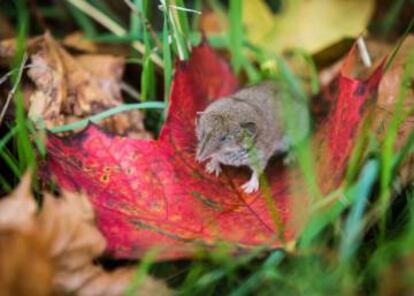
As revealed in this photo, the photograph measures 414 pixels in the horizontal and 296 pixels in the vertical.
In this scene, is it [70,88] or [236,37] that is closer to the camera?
A: [70,88]

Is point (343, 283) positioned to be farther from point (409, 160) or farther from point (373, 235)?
point (409, 160)

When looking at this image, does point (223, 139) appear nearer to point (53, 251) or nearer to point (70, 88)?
point (70, 88)

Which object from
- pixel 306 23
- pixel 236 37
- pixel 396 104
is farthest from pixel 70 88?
pixel 396 104

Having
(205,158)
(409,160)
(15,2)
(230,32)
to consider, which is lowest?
(409,160)

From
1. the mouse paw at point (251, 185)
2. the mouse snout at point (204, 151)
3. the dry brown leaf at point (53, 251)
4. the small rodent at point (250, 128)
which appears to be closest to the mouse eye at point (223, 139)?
the small rodent at point (250, 128)

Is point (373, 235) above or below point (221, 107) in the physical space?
below

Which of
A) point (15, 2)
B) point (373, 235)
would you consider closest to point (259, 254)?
point (373, 235)

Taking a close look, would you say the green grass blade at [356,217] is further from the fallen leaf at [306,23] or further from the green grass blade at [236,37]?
the fallen leaf at [306,23]
